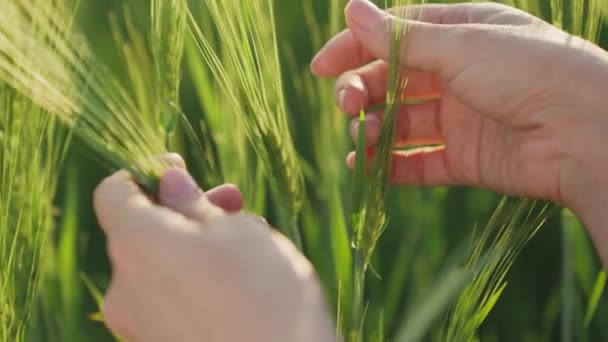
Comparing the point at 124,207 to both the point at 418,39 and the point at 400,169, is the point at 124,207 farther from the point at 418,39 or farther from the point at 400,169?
the point at 400,169

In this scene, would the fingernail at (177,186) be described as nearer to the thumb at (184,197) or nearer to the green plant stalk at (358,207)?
the thumb at (184,197)

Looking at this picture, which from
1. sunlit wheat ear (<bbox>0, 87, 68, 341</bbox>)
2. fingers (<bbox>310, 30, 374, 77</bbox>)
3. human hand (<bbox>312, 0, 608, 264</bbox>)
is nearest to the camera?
sunlit wheat ear (<bbox>0, 87, 68, 341</bbox>)

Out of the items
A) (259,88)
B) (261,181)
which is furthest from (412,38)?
(261,181)

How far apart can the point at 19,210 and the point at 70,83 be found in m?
0.12

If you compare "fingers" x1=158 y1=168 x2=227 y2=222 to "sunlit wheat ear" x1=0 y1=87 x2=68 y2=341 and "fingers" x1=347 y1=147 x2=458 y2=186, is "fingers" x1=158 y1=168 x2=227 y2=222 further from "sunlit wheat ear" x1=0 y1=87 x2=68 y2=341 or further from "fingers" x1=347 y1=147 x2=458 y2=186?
"fingers" x1=347 y1=147 x2=458 y2=186

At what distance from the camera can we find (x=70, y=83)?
0.71m

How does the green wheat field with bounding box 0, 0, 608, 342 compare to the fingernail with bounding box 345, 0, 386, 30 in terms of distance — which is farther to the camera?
the fingernail with bounding box 345, 0, 386, 30

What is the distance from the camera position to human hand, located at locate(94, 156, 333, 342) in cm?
65

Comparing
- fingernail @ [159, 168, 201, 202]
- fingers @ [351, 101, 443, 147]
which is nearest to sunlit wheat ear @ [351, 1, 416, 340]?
fingernail @ [159, 168, 201, 202]

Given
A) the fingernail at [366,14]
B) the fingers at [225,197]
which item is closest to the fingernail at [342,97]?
the fingernail at [366,14]

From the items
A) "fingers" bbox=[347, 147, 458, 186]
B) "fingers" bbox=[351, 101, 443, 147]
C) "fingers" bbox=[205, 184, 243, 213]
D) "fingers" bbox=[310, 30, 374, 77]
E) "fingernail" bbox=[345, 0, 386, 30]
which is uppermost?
"fingernail" bbox=[345, 0, 386, 30]

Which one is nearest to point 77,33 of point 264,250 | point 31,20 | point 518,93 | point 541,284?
point 31,20

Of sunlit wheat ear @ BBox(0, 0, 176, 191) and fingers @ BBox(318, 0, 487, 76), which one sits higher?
sunlit wheat ear @ BBox(0, 0, 176, 191)

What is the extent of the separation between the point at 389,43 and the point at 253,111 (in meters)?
0.13
